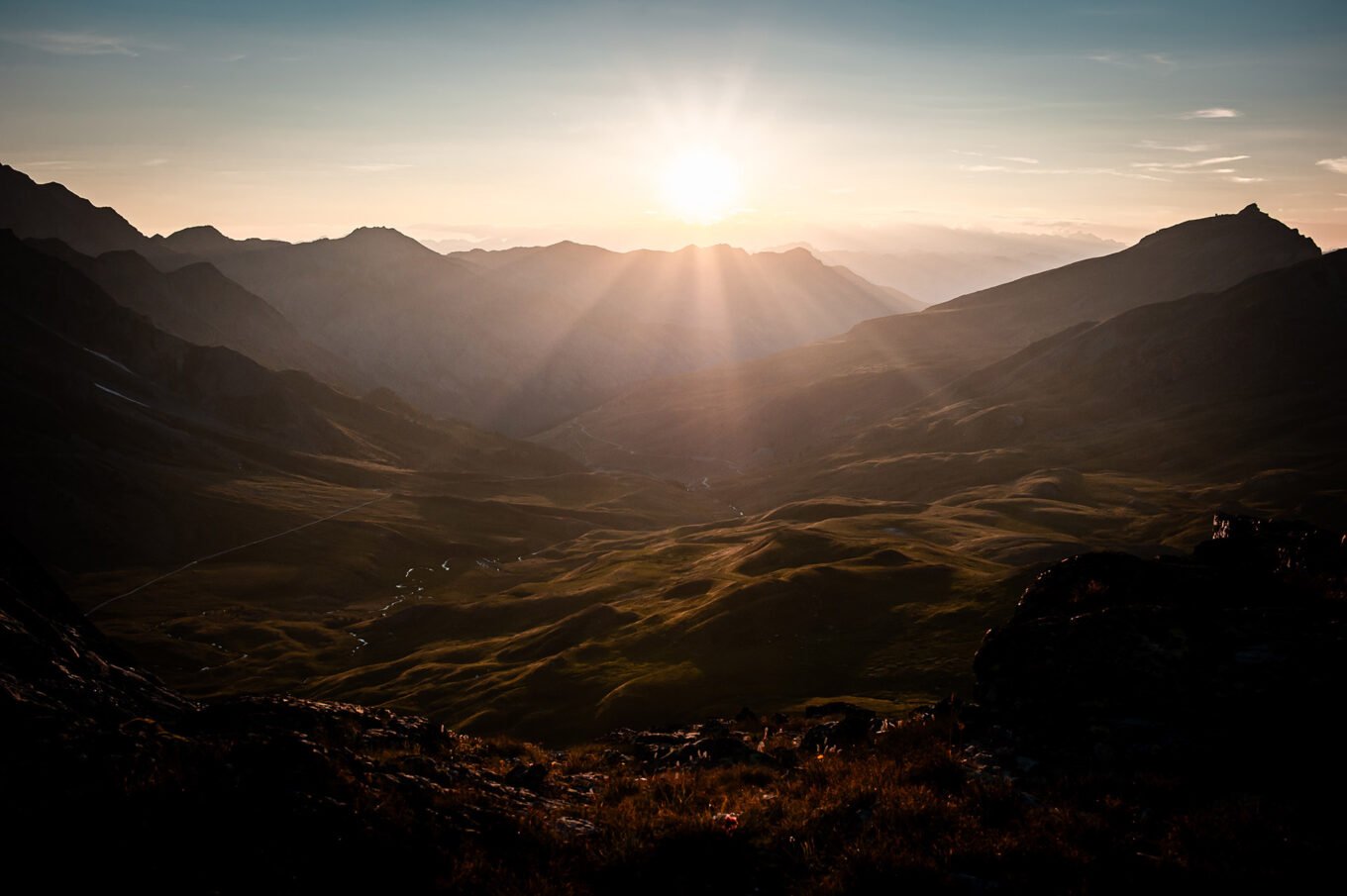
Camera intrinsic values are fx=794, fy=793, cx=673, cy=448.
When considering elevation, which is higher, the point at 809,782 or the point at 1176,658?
the point at 1176,658

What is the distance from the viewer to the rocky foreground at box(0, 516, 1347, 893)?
1242 cm

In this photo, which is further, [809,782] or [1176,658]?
[1176,658]

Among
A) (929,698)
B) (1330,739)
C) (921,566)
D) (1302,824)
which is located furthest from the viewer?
(921,566)

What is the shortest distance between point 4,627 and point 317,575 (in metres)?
181

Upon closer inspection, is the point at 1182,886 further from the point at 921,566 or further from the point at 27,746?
the point at 921,566

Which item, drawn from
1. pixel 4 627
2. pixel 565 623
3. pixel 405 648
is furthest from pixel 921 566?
pixel 4 627

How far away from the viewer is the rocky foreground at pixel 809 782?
1242 cm

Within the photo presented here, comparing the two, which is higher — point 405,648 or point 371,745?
point 371,745

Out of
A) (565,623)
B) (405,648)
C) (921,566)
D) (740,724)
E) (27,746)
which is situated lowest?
(405,648)

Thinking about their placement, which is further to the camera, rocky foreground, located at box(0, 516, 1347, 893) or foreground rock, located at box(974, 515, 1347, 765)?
foreground rock, located at box(974, 515, 1347, 765)

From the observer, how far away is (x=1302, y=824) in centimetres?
1358

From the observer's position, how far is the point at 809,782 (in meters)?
18.0

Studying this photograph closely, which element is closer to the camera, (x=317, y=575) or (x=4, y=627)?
(x=4, y=627)

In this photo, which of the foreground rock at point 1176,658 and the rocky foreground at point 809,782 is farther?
the foreground rock at point 1176,658
